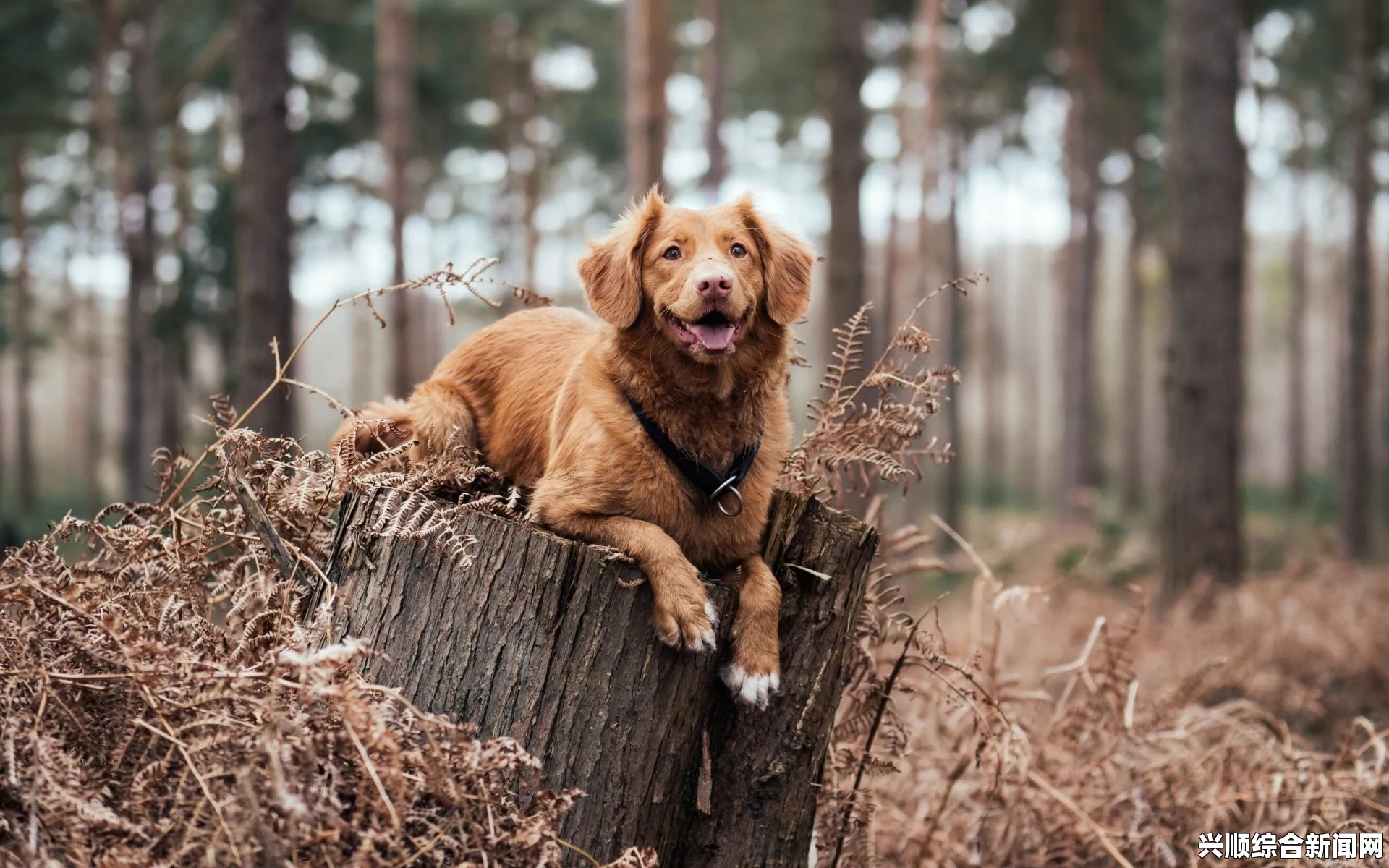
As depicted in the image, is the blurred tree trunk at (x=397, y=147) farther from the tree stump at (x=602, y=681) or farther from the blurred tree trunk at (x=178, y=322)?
the tree stump at (x=602, y=681)

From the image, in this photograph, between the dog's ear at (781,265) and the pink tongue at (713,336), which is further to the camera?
the dog's ear at (781,265)

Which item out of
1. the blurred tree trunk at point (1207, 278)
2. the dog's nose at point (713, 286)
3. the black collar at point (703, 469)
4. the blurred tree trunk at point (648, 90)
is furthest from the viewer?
the blurred tree trunk at point (648, 90)

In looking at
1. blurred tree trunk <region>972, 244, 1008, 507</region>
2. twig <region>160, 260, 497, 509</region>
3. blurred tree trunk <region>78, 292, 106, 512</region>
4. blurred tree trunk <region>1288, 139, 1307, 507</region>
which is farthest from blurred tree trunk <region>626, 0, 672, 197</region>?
blurred tree trunk <region>1288, 139, 1307, 507</region>

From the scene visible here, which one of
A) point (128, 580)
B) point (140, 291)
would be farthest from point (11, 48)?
point (128, 580)

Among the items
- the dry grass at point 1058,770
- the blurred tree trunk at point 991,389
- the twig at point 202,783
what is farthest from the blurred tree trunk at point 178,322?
the blurred tree trunk at point 991,389

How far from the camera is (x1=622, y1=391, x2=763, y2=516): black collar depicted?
3467 mm

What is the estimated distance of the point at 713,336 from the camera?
3.43 meters

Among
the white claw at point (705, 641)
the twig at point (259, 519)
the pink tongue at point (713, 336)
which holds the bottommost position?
the white claw at point (705, 641)

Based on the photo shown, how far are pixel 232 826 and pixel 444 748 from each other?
499 millimetres

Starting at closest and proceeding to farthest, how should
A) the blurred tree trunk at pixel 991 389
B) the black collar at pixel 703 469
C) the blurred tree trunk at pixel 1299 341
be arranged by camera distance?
the black collar at pixel 703 469 < the blurred tree trunk at pixel 1299 341 < the blurred tree trunk at pixel 991 389

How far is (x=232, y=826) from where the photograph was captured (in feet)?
8.16

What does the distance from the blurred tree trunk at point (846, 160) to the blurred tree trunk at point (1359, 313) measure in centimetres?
753

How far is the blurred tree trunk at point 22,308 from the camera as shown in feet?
85.3

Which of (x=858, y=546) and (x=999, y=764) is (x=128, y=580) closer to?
(x=858, y=546)
